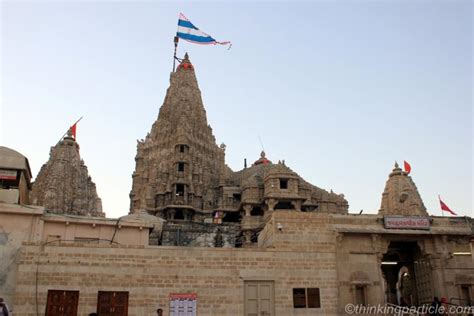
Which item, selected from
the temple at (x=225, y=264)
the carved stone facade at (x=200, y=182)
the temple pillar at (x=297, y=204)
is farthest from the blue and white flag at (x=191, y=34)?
the temple at (x=225, y=264)

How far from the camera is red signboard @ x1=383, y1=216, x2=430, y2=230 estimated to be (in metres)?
20.0

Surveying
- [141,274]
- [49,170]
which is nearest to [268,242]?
[141,274]

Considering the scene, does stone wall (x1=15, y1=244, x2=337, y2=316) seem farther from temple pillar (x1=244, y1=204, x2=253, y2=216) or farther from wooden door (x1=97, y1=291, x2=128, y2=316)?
temple pillar (x1=244, y1=204, x2=253, y2=216)

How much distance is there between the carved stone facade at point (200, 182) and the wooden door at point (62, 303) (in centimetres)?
2531

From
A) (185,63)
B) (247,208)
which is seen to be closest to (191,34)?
(185,63)

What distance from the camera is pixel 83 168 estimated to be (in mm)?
47812

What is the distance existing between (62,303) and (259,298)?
7615 millimetres

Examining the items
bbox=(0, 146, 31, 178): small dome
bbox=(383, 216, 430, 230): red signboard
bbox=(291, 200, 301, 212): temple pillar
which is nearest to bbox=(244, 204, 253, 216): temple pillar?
bbox=(291, 200, 301, 212): temple pillar

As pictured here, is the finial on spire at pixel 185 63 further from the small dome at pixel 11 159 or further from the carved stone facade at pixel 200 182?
the small dome at pixel 11 159

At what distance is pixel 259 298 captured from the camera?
58.4 ft

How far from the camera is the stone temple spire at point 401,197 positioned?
136 feet

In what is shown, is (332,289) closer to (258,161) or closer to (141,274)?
(141,274)

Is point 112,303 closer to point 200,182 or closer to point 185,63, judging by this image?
point 200,182

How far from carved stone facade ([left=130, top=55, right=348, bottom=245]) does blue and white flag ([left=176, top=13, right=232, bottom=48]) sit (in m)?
8.85
